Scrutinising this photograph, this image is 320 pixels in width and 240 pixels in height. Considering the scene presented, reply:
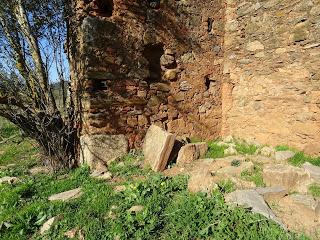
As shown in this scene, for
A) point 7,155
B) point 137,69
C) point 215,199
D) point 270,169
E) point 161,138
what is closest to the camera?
point 215,199

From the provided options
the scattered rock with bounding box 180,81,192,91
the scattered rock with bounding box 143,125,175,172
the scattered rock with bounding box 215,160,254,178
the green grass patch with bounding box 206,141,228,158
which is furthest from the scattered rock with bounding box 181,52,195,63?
the scattered rock with bounding box 215,160,254,178

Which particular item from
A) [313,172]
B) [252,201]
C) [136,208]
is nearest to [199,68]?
[313,172]

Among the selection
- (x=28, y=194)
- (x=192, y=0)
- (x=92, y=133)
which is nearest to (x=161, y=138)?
(x=92, y=133)

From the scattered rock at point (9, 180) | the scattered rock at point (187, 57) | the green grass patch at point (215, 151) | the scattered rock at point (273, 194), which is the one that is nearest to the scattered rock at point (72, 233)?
the scattered rock at point (9, 180)

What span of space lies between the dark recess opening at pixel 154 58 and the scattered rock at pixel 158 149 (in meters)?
1.00

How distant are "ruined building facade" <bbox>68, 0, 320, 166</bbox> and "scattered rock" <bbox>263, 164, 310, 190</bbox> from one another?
124 cm

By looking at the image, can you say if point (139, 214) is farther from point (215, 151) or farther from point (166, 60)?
point (166, 60)

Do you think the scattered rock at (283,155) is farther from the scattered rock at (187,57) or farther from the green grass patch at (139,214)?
the scattered rock at (187,57)

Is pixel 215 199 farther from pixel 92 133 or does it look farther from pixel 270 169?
pixel 92 133

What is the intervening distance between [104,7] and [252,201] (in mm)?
3693

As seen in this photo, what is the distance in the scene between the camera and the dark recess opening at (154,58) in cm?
512

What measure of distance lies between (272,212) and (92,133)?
9.35 feet

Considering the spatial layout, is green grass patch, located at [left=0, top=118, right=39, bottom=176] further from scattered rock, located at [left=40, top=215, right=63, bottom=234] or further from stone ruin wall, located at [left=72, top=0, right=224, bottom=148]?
scattered rock, located at [left=40, top=215, right=63, bottom=234]

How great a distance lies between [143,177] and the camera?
407cm
